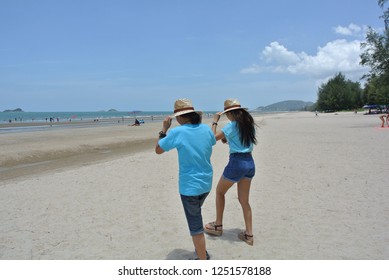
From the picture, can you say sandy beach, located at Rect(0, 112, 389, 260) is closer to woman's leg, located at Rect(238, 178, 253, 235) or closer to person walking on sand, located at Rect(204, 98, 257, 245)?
woman's leg, located at Rect(238, 178, 253, 235)

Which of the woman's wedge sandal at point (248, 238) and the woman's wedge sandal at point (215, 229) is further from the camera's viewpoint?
the woman's wedge sandal at point (215, 229)

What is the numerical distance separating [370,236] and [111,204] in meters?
4.61

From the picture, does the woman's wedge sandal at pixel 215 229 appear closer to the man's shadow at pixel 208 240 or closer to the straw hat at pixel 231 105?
the man's shadow at pixel 208 240

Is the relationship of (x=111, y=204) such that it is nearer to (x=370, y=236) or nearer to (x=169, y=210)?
(x=169, y=210)

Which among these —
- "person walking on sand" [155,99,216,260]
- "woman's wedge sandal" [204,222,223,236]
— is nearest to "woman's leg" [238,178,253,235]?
"woman's wedge sandal" [204,222,223,236]

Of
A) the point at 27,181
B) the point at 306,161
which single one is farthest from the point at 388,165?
the point at 27,181

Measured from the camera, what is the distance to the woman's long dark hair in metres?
4.06

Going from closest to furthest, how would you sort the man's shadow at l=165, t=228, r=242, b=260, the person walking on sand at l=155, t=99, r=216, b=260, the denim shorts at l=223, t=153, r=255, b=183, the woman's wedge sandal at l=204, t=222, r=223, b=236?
the person walking on sand at l=155, t=99, r=216, b=260 → the man's shadow at l=165, t=228, r=242, b=260 → the denim shorts at l=223, t=153, r=255, b=183 → the woman's wedge sandal at l=204, t=222, r=223, b=236

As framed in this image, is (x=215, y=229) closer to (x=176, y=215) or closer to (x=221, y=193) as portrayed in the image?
(x=221, y=193)

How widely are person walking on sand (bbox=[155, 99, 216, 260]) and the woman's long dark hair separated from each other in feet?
2.01

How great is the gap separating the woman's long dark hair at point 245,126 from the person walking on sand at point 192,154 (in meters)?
0.61

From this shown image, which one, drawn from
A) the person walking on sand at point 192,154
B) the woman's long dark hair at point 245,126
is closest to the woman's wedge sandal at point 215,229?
the person walking on sand at point 192,154

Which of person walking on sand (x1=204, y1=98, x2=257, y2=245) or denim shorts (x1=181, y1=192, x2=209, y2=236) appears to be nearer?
denim shorts (x1=181, y1=192, x2=209, y2=236)

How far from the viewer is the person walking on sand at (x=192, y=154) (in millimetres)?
3457
